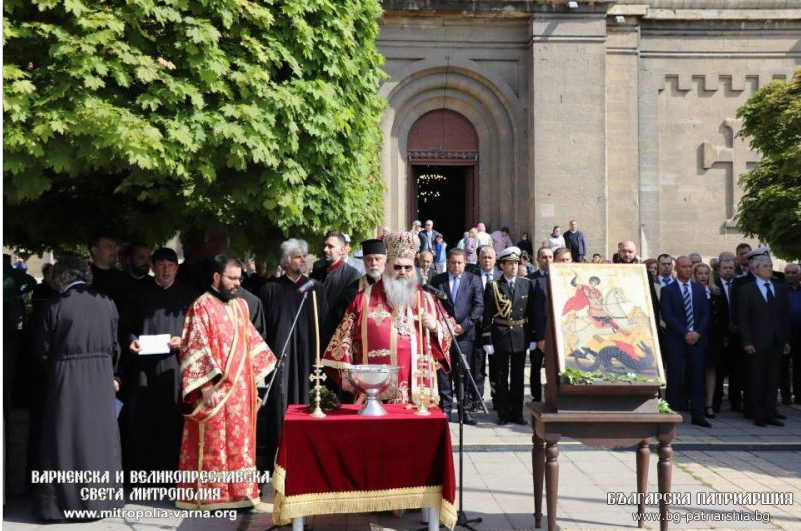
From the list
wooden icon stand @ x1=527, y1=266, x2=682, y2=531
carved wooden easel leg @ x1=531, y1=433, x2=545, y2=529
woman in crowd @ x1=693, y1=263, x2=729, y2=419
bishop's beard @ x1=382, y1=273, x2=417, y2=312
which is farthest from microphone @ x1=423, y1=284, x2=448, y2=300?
woman in crowd @ x1=693, y1=263, x2=729, y2=419

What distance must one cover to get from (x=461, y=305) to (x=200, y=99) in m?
4.95

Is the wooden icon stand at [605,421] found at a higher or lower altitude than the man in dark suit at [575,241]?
lower

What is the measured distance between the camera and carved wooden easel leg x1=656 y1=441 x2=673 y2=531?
247 inches

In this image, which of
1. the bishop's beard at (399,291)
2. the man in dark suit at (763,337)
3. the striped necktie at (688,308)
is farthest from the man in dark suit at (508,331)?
the bishop's beard at (399,291)

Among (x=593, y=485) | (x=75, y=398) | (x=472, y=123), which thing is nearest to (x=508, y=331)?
(x=593, y=485)

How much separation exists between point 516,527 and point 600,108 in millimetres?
16975

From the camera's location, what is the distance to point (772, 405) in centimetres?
1094

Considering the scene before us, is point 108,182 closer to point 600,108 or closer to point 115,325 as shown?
point 115,325

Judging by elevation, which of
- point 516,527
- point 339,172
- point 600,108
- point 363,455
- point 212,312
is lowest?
point 516,527

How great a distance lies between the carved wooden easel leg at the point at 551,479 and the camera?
6.21m

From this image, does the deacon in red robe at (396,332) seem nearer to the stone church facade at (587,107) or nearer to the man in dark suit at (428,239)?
the man in dark suit at (428,239)

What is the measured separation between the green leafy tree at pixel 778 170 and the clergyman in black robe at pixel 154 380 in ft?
34.7

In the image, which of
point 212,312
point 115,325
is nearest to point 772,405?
point 212,312

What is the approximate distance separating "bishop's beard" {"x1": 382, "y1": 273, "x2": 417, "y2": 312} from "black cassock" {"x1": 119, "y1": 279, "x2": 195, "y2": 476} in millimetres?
2168
